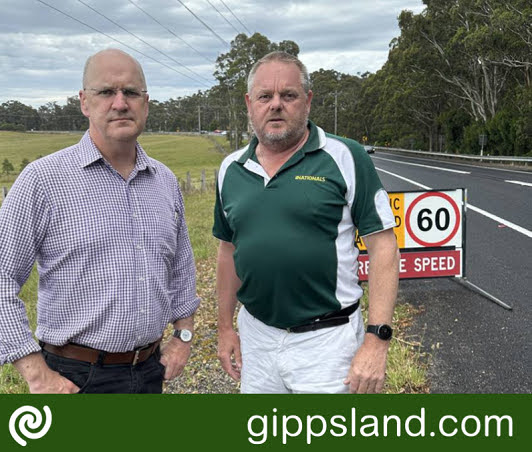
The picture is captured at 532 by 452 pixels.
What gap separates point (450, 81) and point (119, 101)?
46.9 meters

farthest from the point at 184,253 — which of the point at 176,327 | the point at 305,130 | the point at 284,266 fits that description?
the point at 305,130

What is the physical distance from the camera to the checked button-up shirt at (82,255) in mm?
2459

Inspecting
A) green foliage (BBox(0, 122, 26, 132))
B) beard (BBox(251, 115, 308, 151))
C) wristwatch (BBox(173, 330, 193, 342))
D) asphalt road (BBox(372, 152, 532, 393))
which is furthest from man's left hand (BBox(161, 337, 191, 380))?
green foliage (BBox(0, 122, 26, 132))

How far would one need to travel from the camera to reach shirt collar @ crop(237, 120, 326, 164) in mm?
2805

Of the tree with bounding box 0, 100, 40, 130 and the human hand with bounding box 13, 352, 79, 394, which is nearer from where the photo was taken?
the human hand with bounding box 13, 352, 79, 394

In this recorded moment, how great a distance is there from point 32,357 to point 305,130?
5.54 ft

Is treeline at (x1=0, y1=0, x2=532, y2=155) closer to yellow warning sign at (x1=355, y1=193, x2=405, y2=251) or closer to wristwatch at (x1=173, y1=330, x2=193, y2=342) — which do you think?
yellow warning sign at (x1=355, y1=193, x2=405, y2=251)

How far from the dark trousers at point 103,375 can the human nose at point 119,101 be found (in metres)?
1.22

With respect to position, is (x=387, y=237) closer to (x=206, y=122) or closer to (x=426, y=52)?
(x=426, y=52)

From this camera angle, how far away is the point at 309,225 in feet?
8.86

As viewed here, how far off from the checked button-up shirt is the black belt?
706 millimetres

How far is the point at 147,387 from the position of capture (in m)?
2.86

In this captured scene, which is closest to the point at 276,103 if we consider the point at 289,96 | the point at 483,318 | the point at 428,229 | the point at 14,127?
the point at 289,96

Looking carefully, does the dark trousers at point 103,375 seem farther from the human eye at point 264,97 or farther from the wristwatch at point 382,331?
the human eye at point 264,97
